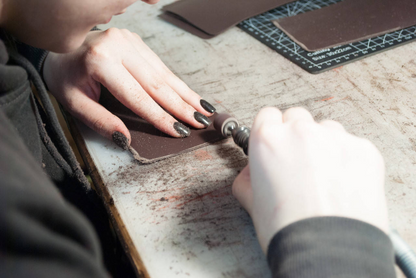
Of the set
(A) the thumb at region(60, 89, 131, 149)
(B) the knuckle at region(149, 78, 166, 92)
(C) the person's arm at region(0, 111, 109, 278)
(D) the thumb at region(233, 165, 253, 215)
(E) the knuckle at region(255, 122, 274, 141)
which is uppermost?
(C) the person's arm at region(0, 111, 109, 278)

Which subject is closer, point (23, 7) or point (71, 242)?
point (71, 242)

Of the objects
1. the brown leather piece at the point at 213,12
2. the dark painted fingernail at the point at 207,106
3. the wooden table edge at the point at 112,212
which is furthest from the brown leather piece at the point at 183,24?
the wooden table edge at the point at 112,212

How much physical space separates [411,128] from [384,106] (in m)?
0.08

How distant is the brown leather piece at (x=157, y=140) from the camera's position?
0.67m

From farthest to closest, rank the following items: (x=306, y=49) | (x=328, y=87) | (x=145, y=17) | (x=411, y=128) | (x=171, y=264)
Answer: (x=145, y=17), (x=306, y=49), (x=328, y=87), (x=411, y=128), (x=171, y=264)

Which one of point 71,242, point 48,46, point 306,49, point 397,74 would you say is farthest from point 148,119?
point 397,74

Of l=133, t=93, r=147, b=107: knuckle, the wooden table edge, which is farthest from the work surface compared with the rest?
l=133, t=93, r=147, b=107: knuckle

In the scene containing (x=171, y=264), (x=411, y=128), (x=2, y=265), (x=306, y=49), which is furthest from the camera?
(x=306, y=49)

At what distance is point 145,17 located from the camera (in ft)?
3.92

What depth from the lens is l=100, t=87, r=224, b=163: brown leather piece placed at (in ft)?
2.20

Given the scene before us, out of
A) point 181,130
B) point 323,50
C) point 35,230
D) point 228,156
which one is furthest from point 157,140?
point 323,50

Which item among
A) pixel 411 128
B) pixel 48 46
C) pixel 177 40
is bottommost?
pixel 411 128

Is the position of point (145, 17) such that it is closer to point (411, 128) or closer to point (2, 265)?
point (411, 128)

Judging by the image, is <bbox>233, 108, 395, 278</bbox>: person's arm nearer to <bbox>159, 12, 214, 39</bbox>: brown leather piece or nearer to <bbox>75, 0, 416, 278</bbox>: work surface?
<bbox>75, 0, 416, 278</bbox>: work surface
